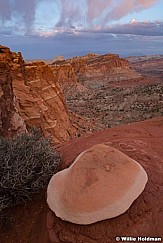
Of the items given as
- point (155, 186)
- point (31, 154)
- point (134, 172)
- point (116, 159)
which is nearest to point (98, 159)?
point (116, 159)

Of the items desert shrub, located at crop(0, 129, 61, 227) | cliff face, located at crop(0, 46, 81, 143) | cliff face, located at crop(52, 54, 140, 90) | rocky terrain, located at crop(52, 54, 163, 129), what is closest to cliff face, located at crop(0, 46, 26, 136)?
cliff face, located at crop(0, 46, 81, 143)

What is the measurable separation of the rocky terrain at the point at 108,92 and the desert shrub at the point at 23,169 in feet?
44.4

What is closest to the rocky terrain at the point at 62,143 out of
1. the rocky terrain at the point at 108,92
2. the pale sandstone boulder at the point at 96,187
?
the pale sandstone boulder at the point at 96,187

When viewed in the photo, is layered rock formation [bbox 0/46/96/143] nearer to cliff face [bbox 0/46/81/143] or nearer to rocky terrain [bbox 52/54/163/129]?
cliff face [bbox 0/46/81/143]

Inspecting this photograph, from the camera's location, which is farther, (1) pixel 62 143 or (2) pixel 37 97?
(2) pixel 37 97

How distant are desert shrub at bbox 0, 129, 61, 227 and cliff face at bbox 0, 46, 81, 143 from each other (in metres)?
3.12

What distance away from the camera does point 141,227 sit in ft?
10.3

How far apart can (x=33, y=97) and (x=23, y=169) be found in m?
8.14

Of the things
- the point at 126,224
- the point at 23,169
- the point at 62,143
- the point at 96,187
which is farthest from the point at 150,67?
the point at 126,224

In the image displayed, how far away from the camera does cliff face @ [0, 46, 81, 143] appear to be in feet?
26.6

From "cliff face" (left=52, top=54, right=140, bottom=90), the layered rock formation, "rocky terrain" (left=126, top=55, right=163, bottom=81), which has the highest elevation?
the layered rock formation

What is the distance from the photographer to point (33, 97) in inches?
461

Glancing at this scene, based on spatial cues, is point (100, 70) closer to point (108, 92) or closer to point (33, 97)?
point (108, 92)

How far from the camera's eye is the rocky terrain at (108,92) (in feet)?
78.2
